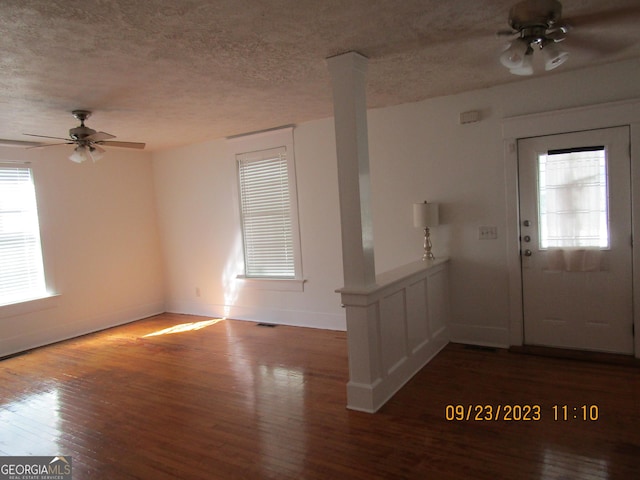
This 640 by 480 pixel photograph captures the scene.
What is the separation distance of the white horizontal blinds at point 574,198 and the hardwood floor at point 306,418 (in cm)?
110

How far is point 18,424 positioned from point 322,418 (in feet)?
7.49

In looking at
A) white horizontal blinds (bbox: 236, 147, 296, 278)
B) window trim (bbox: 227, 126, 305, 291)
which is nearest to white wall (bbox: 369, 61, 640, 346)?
window trim (bbox: 227, 126, 305, 291)

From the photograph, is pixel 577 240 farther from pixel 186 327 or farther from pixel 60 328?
pixel 60 328

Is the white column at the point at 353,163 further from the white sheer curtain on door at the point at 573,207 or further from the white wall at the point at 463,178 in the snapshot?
the white sheer curtain on door at the point at 573,207

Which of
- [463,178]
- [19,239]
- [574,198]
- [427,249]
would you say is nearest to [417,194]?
[463,178]

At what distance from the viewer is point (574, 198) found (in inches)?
150

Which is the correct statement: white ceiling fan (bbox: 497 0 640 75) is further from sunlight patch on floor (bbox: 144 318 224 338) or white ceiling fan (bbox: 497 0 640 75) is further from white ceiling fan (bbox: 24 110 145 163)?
sunlight patch on floor (bbox: 144 318 224 338)

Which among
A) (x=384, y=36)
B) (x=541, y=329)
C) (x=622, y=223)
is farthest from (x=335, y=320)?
(x=384, y=36)

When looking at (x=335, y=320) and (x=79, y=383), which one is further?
(x=335, y=320)

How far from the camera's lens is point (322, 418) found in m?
3.02

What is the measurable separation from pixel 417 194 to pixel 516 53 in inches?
86.1

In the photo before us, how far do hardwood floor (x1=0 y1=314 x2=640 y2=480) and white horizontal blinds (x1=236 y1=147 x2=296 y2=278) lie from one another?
1397 millimetres

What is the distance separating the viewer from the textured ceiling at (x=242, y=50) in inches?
91.3

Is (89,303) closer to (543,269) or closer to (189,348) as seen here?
(189,348)
